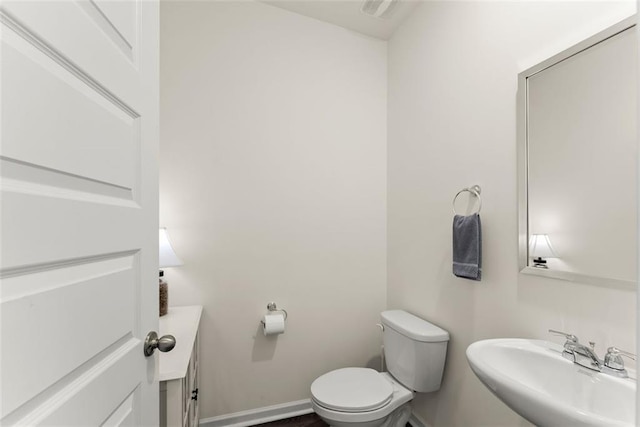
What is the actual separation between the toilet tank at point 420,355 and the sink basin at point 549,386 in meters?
0.49

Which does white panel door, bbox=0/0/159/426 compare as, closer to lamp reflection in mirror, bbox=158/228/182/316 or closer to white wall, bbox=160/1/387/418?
lamp reflection in mirror, bbox=158/228/182/316

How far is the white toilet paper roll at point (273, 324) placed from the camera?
1807 mm

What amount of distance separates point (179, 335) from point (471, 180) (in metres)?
1.52

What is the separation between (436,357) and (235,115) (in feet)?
5.88

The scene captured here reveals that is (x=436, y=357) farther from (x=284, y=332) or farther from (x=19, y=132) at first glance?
(x=19, y=132)

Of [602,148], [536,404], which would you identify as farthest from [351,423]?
[602,148]

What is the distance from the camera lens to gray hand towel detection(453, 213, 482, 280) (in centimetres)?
139

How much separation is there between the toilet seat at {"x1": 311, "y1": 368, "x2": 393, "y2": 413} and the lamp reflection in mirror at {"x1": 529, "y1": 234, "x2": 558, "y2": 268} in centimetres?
93

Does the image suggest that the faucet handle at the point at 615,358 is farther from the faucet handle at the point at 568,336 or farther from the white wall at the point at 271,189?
the white wall at the point at 271,189

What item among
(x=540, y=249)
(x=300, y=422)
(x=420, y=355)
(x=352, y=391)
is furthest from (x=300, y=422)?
Result: (x=540, y=249)

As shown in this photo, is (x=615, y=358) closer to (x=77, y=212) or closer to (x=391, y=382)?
(x=391, y=382)

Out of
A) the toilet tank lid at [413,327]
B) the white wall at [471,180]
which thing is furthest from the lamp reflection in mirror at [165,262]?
the white wall at [471,180]

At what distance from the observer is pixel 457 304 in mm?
1567

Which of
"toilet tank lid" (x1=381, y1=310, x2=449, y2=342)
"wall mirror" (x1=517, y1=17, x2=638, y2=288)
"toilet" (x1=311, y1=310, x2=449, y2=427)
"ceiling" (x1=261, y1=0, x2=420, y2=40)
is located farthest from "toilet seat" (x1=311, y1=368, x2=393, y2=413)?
"ceiling" (x1=261, y1=0, x2=420, y2=40)
